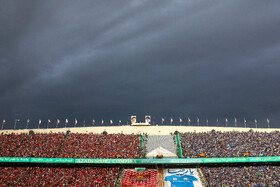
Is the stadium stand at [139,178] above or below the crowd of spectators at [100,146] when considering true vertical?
below

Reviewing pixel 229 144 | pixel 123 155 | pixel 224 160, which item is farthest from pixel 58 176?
pixel 229 144

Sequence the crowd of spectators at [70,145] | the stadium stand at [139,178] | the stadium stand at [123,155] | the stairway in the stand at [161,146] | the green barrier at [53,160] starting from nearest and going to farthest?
the stadium stand at [139,178]
the stadium stand at [123,155]
the green barrier at [53,160]
the crowd of spectators at [70,145]
the stairway in the stand at [161,146]

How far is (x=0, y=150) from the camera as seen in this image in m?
63.1

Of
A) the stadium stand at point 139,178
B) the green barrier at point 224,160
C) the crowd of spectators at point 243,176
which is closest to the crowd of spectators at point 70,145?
the stadium stand at point 139,178

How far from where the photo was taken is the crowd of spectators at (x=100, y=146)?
197ft

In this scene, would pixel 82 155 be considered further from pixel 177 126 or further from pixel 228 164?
pixel 228 164

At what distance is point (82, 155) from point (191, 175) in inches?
1060

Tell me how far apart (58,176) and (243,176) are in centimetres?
4119

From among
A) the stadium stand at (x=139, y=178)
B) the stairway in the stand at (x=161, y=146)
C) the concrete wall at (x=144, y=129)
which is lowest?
the stadium stand at (x=139, y=178)

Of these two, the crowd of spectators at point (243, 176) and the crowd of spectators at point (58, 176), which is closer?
the crowd of spectators at point (243, 176)

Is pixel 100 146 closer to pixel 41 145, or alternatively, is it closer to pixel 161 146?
pixel 41 145

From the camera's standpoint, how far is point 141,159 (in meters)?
56.6

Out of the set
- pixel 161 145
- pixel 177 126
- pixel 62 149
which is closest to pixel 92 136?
pixel 62 149

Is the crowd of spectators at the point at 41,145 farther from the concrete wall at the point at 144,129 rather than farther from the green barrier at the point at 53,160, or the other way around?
the concrete wall at the point at 144,129
